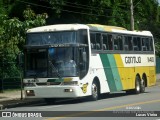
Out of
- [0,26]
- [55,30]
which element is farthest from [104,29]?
[0,26]

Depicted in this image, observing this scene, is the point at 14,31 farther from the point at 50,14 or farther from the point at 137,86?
the point at 50,14

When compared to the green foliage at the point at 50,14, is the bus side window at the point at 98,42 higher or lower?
lower

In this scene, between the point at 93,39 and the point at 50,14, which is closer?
the point at 93,39

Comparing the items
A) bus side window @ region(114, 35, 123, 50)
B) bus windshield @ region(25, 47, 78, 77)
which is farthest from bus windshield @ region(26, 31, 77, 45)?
bus side window @ region(114, 35, 123, 50)

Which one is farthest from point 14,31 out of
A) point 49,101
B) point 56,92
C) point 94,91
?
point 56,92

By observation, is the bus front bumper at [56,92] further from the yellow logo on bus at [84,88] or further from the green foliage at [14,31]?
the green foliage at [14,31]

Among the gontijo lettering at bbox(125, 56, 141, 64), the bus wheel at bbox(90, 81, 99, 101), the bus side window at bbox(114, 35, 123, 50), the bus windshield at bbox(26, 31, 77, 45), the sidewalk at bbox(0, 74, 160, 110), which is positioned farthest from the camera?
the gontijo lettering at bbox(125, 56, 141, 64)

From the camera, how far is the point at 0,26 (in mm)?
25891

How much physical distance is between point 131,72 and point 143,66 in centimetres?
197

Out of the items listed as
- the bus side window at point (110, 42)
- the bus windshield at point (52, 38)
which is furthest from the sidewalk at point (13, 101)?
the bus side window at point (110, 42)

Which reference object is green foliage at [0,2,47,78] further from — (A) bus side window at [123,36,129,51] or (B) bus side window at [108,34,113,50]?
(A) bus side window at [123,36,129,51]

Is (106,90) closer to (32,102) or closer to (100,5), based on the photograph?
(32,102)

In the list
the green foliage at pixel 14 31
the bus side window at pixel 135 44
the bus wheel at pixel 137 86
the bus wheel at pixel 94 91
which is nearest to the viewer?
the bus wheel at pixel 94 91

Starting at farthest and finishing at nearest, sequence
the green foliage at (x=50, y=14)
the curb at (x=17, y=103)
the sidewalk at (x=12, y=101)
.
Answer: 1. the green foliage at (x=50, y=14)
2. the sidewalk at (x=12, y=101)
3. the curb at (x=17, y=103)
